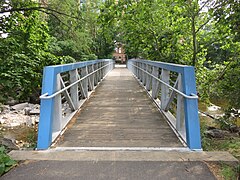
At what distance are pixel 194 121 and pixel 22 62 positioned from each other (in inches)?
163

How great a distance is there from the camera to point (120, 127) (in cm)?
413

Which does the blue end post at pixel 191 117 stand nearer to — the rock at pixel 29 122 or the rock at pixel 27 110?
the rock at pixel 29 122

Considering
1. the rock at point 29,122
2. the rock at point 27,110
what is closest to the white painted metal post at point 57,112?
the rock at point 29,122

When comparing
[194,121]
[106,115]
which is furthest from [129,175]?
[106,115]

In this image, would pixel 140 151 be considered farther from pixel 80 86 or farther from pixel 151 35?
pixel 151 35

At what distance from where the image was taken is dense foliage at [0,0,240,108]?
506cm

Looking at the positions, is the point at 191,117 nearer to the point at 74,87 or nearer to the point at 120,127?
the point at 120,127

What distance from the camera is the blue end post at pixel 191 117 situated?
3.05 m

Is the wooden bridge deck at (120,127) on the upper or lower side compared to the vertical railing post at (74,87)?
lower

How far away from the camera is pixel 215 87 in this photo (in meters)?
5.71

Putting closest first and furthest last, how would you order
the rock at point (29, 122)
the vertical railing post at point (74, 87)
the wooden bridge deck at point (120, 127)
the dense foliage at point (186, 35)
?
the wooden bridge deck at point (120, 127)
the vertical railing post at point (74, 87)
the dense foliage at point (186, 35)
the rock at point (29, 122)

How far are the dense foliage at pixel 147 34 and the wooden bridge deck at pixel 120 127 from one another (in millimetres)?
1662

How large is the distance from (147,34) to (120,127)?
670 centimetres

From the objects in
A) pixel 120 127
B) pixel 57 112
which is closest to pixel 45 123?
pixel 57 112
